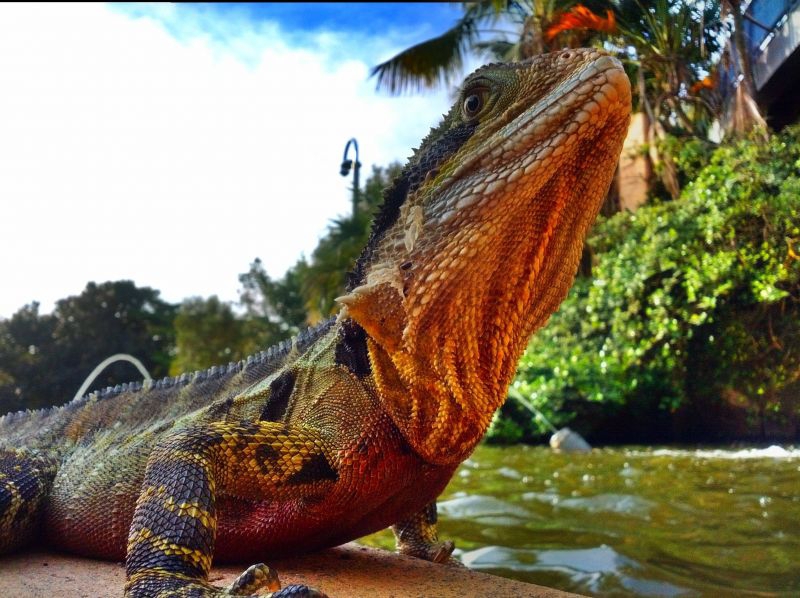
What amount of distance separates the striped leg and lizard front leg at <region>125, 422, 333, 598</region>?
1079 mm

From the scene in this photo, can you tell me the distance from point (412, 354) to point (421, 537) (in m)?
1.33

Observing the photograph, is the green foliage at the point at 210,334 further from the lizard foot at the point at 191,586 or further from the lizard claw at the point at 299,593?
the lizard claw at the point at 299,593

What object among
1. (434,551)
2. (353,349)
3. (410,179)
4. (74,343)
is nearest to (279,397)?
(353,349)

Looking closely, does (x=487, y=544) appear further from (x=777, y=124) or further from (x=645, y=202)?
(x=645, y=202)

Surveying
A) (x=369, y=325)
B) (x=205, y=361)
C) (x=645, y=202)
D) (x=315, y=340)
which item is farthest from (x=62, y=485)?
(x=205, y=361)

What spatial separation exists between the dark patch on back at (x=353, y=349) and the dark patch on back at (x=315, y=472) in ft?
1.03

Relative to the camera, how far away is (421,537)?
284 cm

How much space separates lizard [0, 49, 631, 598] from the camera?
68.5 inches

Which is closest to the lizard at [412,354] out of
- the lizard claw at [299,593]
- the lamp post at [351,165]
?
the lizard claw at [299,593]

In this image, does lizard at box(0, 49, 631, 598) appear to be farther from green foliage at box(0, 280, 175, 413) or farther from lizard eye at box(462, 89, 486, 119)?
green foliage at box(0, 280, 175, 413)

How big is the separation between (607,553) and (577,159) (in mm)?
1971

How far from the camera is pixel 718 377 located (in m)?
3.89

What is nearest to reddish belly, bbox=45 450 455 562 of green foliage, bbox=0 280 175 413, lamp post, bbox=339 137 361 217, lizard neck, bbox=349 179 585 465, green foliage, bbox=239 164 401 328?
lizard neck, bbox=349 179 585 465

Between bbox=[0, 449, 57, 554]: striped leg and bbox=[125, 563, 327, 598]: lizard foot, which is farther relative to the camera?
bbox=[0, 449, 57, 554]: striped leg
